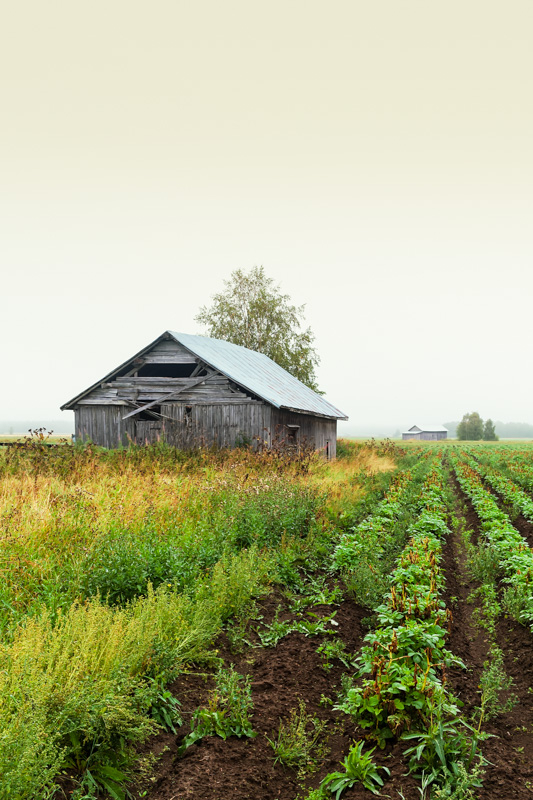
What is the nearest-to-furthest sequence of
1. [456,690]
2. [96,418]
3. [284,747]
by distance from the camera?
[284,747] → [456,690] → [96,418]

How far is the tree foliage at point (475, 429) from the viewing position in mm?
108562

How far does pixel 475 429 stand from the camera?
4343 inches

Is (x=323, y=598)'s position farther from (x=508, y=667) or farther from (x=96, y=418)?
(x=96, y=418)

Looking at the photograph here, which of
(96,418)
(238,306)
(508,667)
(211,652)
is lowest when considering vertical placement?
(508,667)

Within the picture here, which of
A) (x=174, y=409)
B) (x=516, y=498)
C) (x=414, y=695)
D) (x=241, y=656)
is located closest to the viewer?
(x=414, y=695)

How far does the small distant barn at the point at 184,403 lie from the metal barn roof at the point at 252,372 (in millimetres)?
78

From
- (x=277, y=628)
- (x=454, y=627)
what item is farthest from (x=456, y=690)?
(x=277, y=628)

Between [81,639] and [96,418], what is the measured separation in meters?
18.0

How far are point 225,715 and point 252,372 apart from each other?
19.0m

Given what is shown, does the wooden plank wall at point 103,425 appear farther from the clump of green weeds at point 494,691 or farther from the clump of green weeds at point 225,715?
the clump of green weeds at point 494,691

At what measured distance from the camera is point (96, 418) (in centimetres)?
2116

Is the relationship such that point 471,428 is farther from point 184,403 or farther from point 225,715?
point 225,715

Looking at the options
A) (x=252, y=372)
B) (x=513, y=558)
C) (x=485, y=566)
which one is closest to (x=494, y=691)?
(x=513, y=558)

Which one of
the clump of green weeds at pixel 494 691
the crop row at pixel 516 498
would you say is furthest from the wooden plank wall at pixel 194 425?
the clump of green weeds at pixel 494 691
